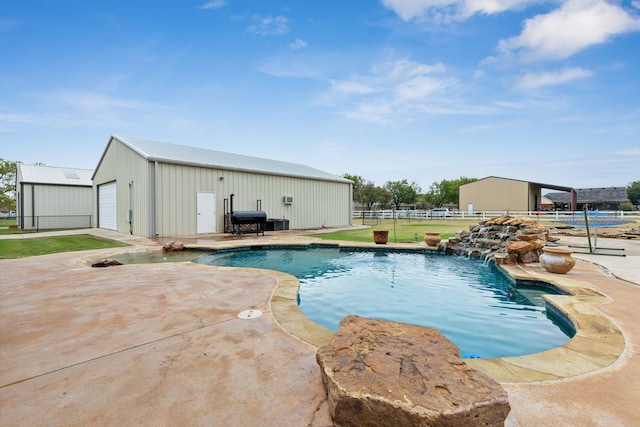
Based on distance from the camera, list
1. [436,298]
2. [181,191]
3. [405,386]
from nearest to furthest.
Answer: [405,386] → [436,298] → [181,191]

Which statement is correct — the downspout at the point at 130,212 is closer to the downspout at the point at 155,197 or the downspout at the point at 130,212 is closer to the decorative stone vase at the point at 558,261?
the downspout at the point at 155,197

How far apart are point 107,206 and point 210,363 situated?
17128 mm

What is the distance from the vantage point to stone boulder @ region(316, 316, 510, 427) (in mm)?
1326

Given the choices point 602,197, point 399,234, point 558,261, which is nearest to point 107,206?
point 399,234

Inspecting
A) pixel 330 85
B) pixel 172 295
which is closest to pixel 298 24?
pixel 330 85

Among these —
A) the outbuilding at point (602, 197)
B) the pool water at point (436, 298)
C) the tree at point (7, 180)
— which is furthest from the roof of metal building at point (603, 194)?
the tree at point (7, 180)

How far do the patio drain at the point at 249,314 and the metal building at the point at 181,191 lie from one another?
9942mm

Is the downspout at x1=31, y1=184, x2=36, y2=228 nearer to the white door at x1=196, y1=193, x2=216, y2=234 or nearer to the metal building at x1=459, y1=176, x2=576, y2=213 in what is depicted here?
the white door at x1=196, y1=193, x2=216, y2=234

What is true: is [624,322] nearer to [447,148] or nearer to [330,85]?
[330,85]

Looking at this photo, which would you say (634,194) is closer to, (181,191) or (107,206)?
(181,191)

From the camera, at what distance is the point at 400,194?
152 ft

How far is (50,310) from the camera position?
3.21 m

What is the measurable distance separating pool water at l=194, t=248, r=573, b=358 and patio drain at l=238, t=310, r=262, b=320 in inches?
37.0

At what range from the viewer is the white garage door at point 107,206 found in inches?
574
